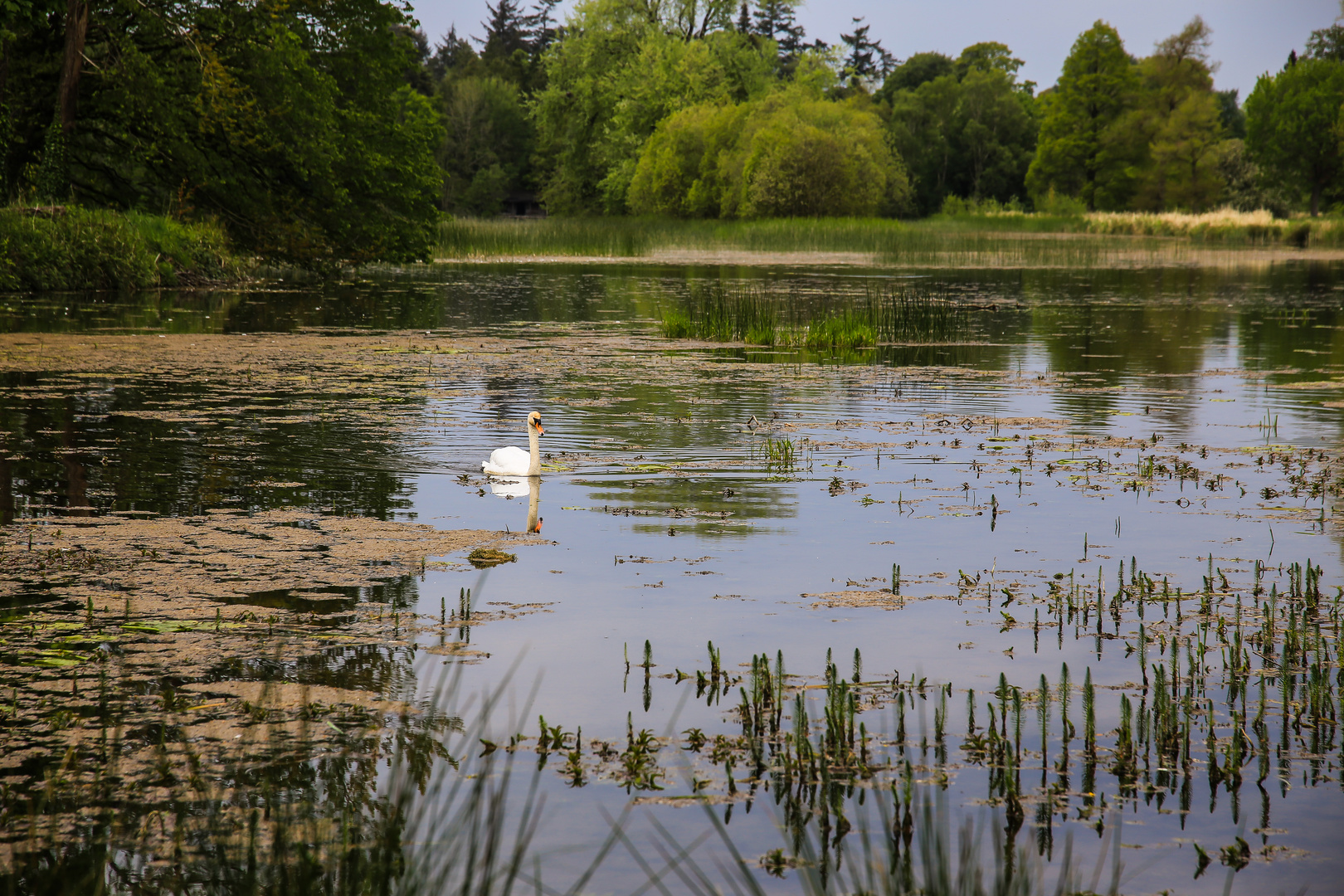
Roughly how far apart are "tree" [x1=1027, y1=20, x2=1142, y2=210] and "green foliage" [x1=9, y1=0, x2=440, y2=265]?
185 feet

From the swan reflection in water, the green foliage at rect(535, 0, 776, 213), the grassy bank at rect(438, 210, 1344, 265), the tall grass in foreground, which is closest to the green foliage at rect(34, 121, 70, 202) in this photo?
the tall grass in foreground

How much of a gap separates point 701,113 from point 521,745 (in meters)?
68.9

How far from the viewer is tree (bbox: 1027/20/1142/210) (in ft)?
257

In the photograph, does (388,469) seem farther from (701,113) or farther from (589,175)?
(589,175)

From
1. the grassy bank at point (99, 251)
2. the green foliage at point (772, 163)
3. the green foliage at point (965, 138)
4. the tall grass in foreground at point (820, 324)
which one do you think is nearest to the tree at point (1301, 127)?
the green foliage at point (965, 138)

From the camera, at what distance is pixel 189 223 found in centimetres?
2962

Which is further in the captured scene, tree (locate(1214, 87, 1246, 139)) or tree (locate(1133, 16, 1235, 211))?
tree (locate(1214, 87, 1246, 139))

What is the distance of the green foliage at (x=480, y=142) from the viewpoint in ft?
317

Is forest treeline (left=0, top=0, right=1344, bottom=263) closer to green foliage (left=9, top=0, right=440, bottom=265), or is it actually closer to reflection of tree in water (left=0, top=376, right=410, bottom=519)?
green foliage (left=9, top=0, right=440, bottom=265)

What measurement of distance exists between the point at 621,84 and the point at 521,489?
70.1 m

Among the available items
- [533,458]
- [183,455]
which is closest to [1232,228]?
[533,458]

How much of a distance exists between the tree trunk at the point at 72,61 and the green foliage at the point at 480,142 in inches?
2675

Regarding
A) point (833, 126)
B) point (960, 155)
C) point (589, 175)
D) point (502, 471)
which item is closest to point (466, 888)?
point (502, 471)

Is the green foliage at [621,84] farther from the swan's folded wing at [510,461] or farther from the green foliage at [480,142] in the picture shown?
the swan's folded wing at [510,461]
